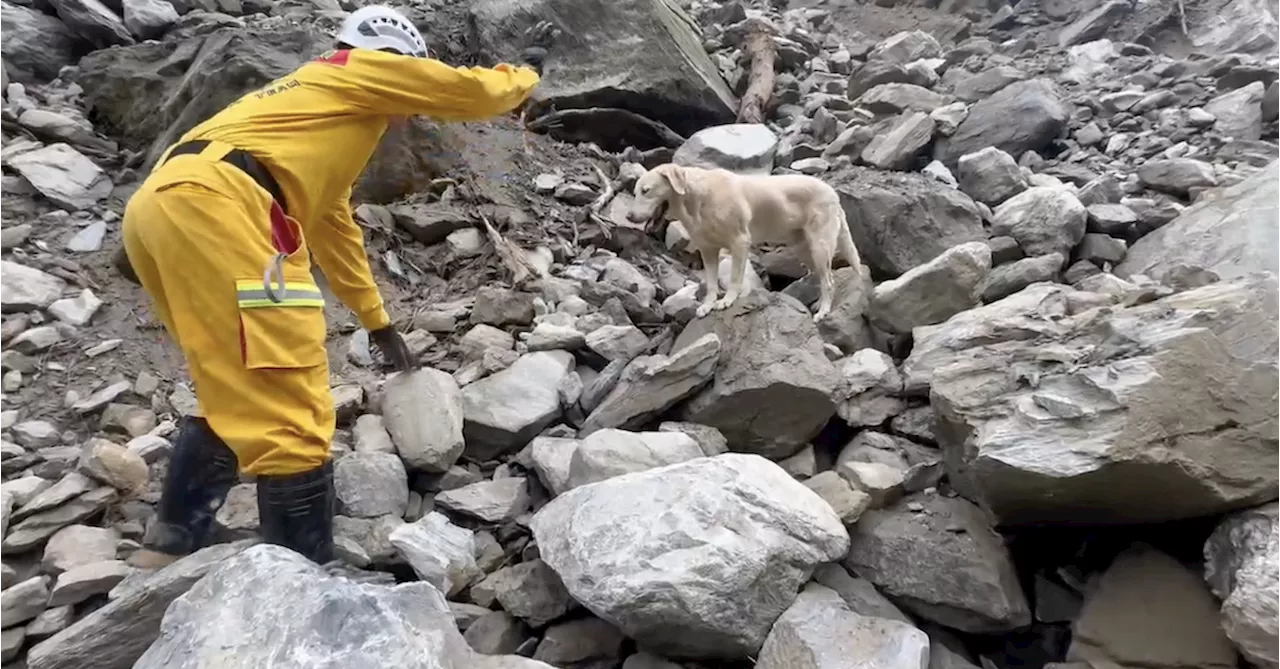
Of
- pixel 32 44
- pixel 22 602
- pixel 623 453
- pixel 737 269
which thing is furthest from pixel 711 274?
pixel 32 44

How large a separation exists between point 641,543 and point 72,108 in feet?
19.9

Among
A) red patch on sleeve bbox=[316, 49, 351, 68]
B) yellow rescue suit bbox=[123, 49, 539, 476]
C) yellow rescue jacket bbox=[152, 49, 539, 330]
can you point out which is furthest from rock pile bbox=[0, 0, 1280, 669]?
red patch on sleeve bbox=[316, 49, 351, 68]

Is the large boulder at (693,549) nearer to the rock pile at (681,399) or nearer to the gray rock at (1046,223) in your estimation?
the rock pile at (681,399)

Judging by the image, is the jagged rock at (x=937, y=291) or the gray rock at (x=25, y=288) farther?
the gray rock at (x=25, y=288)

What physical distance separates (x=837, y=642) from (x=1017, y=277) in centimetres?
278

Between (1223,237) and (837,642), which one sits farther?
(1223,237)

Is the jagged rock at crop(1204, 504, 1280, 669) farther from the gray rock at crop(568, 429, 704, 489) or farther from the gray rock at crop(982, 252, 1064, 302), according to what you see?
the gray rock at crop(982, 252, 1064, 302)

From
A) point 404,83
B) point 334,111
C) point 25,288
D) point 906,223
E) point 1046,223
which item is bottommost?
point 25,288

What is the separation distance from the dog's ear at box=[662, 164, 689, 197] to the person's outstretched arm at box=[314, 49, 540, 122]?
111cm

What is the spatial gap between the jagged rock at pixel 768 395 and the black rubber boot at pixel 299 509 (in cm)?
164

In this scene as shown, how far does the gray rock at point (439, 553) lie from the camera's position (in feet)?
10.2

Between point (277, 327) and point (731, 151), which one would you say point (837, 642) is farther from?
point (731, 151)

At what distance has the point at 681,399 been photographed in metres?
3.95

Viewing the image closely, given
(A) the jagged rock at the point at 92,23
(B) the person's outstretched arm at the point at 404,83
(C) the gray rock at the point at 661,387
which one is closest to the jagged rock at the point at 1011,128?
(C) the gray rock at the point at 661,387
